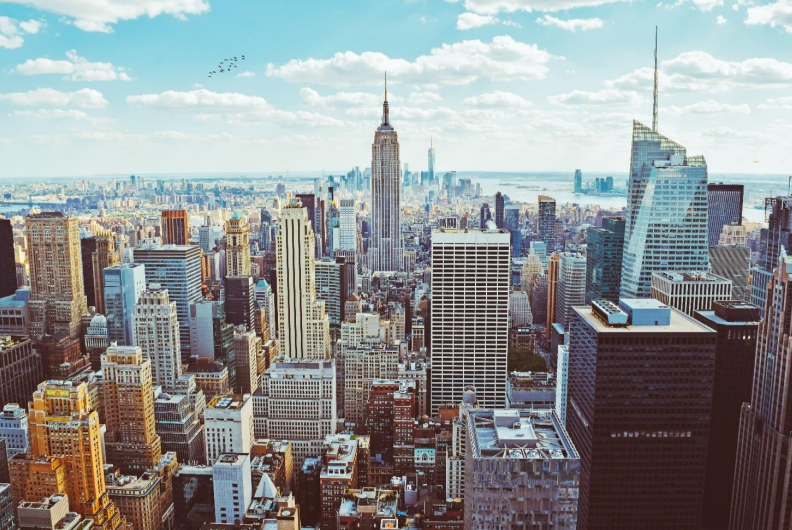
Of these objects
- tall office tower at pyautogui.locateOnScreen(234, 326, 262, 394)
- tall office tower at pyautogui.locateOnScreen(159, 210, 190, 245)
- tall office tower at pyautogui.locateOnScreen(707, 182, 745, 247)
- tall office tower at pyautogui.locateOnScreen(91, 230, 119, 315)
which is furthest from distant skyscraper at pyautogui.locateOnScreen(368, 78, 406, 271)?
tall office tower at pyautogui.locateOnScreen(707, 182, 745, 247)

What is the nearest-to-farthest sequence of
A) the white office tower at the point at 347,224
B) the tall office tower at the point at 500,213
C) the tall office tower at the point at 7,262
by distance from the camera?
the tall office tower at the point at 7,262
the tall office tower at the point at 500,213
the white office tower at the point at 347,224

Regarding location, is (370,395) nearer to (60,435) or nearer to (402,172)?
(60,435)

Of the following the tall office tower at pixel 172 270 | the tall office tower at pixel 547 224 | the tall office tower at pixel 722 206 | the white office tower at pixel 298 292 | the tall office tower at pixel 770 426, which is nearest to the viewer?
the tall office tower at pixel 770 426

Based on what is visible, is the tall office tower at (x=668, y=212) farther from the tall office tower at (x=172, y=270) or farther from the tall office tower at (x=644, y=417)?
the tall office tower at (x=172, y=270)

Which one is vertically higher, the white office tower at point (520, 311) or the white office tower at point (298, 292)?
the white office tower at point (298, 292)

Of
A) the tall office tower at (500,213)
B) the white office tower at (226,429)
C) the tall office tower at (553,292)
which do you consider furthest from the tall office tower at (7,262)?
the tall office tower at (500,213)

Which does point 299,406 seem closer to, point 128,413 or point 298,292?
point 128,413
